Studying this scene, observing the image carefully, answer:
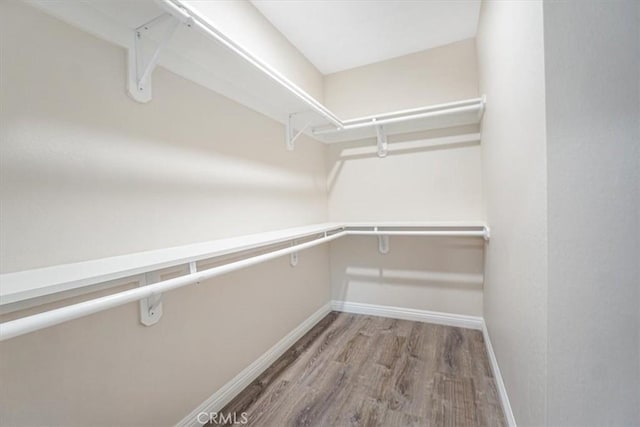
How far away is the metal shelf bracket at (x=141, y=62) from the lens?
938 mm

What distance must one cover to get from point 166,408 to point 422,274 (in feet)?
6.22

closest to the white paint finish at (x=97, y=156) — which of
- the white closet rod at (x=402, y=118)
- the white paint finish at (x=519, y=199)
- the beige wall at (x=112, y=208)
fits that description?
the beige wall at (x=112, y=208)

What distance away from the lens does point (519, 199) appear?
0.99m

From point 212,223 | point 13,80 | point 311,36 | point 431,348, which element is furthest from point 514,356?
point 311,36

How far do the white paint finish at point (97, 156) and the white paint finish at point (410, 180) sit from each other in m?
1.22

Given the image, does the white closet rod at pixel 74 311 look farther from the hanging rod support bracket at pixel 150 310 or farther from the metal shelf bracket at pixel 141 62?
the metal shelf bracket at pixel 141 62

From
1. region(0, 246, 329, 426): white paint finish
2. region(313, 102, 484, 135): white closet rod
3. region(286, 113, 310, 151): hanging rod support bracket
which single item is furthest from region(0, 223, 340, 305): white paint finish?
region(313, 102, 484, 135): white closet rod

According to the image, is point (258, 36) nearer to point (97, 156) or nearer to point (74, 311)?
point (97, 156)

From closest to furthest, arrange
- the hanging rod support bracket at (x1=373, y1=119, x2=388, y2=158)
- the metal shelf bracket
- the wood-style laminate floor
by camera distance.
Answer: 1. the metal shelf bracket
2. the wood-style laminate floor
3. the hanging rod support bracket at (x1=373, y1=119, x2=388, y2=158)

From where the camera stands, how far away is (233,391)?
1.41 m

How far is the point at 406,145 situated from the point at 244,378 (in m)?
1.99

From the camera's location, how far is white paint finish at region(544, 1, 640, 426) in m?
0.67

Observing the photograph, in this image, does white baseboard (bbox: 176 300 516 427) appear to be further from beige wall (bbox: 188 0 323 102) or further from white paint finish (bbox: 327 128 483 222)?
beige wall (bbox: 188 0 323 102)

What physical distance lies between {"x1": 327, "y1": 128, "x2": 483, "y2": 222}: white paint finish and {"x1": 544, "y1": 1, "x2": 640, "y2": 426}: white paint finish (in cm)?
146
